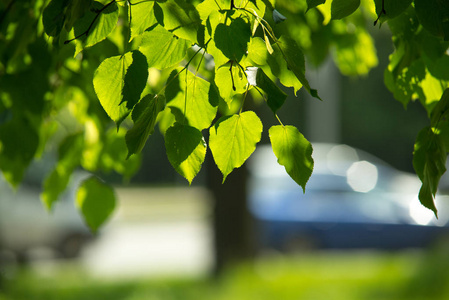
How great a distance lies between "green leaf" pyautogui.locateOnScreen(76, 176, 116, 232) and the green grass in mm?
2220

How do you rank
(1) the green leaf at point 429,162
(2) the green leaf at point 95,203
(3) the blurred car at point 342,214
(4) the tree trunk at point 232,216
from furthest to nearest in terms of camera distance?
(3) the blurred car at point 342,214, (4) the tree trunk at point 232,216, (2) the green leaf at point 95,203, (1) the green leaf at point 429,162

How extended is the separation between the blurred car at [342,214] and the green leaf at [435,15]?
6.91m

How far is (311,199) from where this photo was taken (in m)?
9.51

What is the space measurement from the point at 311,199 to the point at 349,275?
3.87 meters

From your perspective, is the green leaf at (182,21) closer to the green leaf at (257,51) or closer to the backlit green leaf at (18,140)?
the green leaf at (257,51)

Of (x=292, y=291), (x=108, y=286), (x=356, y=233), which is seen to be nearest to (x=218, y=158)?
(x=292, y=291)

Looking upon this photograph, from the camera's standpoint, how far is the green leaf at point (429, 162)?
1.09 m

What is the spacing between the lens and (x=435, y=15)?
1.07m

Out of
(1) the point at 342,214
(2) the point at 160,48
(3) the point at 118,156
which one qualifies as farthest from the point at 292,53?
(1) the point at 342,214

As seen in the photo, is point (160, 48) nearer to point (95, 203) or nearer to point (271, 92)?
point (271, 92)

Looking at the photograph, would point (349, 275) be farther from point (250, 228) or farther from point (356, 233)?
point (356, 233)

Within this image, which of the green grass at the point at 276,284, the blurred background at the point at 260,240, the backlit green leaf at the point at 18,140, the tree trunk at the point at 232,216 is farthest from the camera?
the tree trunk at the point at 232,216

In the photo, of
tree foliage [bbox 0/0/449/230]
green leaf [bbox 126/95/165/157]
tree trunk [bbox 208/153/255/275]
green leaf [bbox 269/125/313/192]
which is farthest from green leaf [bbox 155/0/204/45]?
tree trunk [bbox 208/153/255/275]

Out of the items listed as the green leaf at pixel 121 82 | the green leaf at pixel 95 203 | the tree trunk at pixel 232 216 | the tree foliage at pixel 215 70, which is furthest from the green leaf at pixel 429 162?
the tree trunk at pixel 232 216
